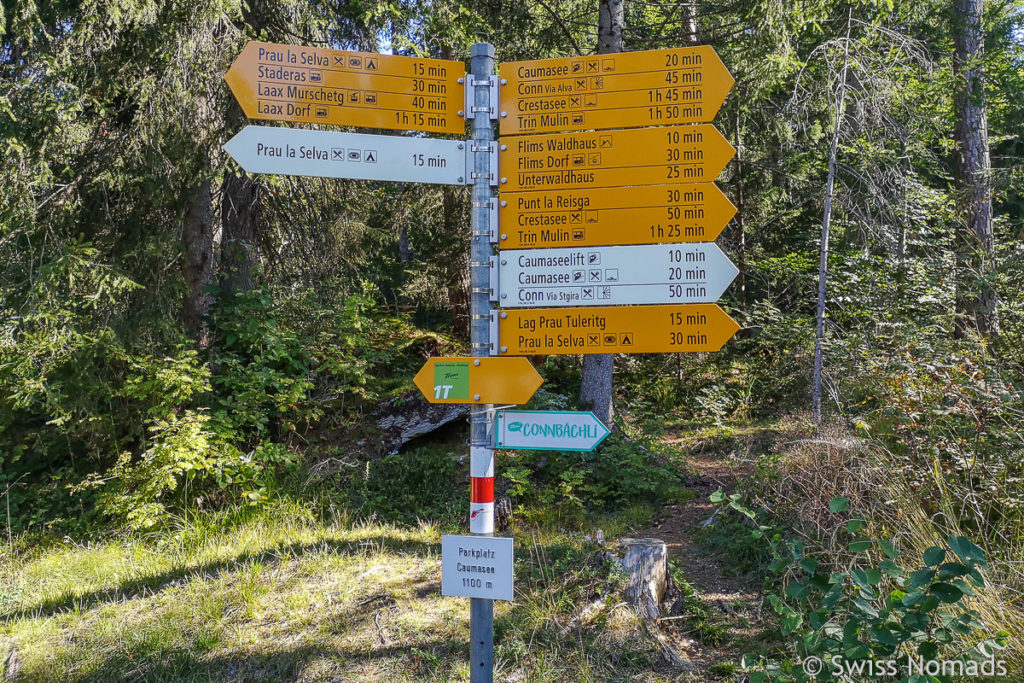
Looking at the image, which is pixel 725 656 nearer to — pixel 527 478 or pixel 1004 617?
pixel 1004 617

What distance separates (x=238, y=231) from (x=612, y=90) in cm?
682

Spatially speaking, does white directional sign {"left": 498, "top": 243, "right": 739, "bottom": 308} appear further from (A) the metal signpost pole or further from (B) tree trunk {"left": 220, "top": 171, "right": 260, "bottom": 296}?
(B) tree trunk {"left": 220, "top": 171, "right": 260, "bottom": 296}

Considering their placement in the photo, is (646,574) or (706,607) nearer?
(646,574)

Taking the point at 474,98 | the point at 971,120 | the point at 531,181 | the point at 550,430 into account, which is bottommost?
the point at 550,430

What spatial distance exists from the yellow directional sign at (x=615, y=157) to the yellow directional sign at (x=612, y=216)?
0.14 feet

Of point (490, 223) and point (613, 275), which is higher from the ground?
point (490, 223)

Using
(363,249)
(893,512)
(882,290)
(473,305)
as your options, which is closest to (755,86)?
(882,290)

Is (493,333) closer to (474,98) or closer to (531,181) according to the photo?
(531,181)

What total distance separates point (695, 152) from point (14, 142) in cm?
608

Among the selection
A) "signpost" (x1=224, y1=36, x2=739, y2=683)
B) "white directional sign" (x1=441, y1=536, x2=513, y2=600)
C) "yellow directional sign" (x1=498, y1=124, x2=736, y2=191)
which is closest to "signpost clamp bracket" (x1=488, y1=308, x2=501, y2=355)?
"signpost" (x1=224, y1=36, x2=739, y2=683)

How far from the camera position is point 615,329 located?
9.02 feet

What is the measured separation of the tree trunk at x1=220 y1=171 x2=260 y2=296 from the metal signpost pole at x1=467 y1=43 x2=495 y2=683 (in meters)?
5.82

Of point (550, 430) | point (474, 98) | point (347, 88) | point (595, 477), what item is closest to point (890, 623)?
point (550, 430)

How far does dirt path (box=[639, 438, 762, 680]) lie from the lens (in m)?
3.75
